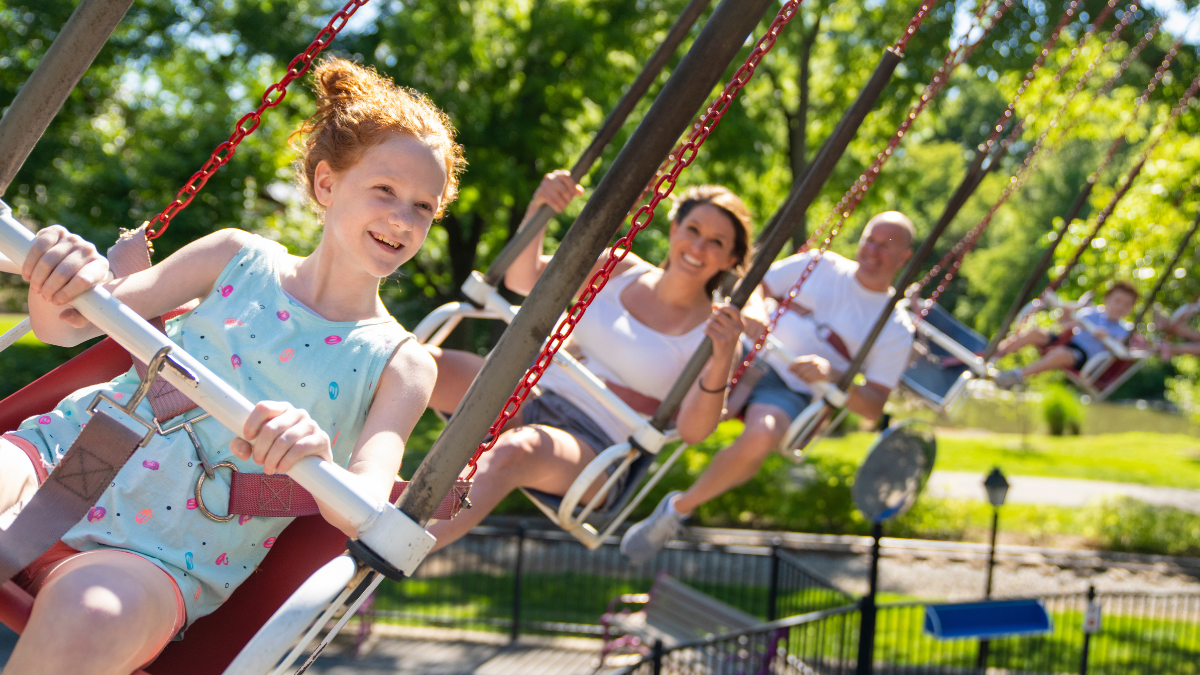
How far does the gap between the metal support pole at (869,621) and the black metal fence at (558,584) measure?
0.88 m

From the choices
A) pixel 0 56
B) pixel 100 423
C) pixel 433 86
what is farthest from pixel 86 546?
pixel 0 56

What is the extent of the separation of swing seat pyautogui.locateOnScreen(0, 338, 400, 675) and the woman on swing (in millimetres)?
1036

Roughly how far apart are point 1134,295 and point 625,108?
6351mm

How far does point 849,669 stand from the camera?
625cm

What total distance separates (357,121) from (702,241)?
1.66 m

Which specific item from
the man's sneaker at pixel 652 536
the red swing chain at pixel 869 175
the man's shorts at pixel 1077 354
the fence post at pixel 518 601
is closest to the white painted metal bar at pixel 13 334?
the red swing chain at pixel 869 175

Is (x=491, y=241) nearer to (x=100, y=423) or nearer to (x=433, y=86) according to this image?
(x=433, y=86)

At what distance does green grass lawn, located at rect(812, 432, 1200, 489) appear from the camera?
15.7m

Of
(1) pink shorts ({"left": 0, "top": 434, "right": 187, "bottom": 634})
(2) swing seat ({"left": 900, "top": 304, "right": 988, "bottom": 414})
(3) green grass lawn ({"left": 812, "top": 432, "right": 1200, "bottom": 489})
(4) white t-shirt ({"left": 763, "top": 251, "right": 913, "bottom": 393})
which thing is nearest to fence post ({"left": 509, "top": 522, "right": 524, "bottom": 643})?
(2) swing seat ({"left": 900, "top": 304, "right": 988, "bottom": 414})

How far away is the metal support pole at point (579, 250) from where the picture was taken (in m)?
1.39

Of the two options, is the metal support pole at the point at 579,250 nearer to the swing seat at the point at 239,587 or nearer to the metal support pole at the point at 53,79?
the swing seat at the point at 239,587

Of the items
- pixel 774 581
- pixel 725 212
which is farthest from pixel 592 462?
pixel 774 581

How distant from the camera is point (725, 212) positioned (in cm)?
325

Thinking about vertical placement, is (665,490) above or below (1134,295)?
below
